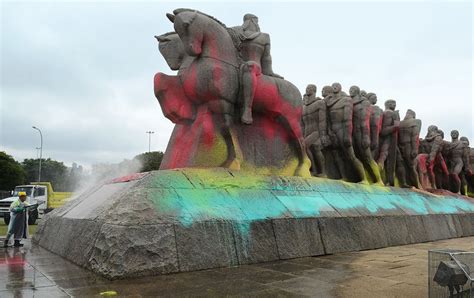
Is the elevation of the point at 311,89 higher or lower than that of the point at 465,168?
higher

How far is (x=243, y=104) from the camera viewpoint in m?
8.08

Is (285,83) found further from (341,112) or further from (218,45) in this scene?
(341,112)

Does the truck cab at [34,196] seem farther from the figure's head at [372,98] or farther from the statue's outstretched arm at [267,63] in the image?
the figure's head at [372,98]

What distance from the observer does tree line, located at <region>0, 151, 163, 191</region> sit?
22.1m

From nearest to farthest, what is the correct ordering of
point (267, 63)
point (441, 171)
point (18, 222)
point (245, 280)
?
point (245, 280) → point (18, 222) → point (267, 63) → point (441, 171)

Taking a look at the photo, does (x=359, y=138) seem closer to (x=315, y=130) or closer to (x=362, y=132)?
(x=362, y=132)

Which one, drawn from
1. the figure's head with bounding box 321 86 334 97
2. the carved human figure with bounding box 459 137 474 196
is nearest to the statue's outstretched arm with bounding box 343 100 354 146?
the figure's head with bounding box 321 86 334 97

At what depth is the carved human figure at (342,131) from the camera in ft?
36.6

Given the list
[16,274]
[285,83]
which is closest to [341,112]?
[285,83]

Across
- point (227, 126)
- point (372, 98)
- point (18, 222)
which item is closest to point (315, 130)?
point (372, 98)

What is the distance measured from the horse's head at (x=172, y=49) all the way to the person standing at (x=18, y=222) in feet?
13.8

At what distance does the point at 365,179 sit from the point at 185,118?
568 cm

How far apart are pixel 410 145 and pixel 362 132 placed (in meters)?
2.93

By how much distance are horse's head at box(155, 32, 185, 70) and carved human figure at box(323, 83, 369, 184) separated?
4581 millimetres
